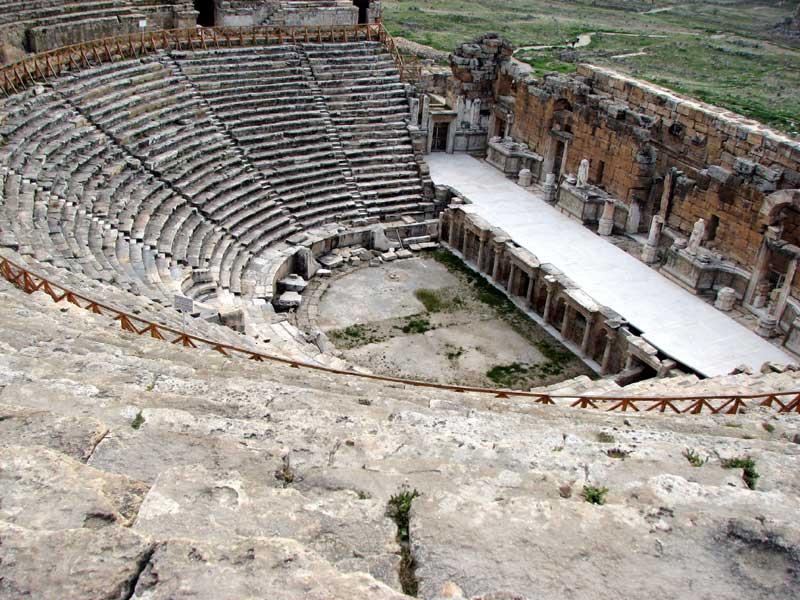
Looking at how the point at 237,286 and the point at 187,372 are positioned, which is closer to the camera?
the point at 187,372

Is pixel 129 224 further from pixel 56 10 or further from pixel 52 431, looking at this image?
pixel 52 431

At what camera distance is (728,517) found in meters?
4.31

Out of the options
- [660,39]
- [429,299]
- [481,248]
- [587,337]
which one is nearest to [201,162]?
[429,299]

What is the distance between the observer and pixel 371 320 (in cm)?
1683

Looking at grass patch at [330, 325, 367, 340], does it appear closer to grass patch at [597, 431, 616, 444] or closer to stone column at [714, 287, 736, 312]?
stone column at [714, 287, 736, 312]

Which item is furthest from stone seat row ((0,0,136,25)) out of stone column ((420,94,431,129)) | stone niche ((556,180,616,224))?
Answer: stone niche ((556,180,616,224))

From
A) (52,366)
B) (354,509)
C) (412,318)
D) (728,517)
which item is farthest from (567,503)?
(412,318)

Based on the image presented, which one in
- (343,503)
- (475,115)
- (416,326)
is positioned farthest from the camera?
(475,115)

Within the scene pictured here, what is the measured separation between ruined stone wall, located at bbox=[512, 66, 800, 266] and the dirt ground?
450 cm

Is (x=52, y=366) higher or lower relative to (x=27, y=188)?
higher

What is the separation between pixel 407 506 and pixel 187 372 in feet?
12.0

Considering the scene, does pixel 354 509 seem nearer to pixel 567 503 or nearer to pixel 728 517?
pixel 567 503

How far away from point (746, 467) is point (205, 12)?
22.2 m

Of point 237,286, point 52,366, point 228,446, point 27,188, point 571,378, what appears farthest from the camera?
point 237,286
